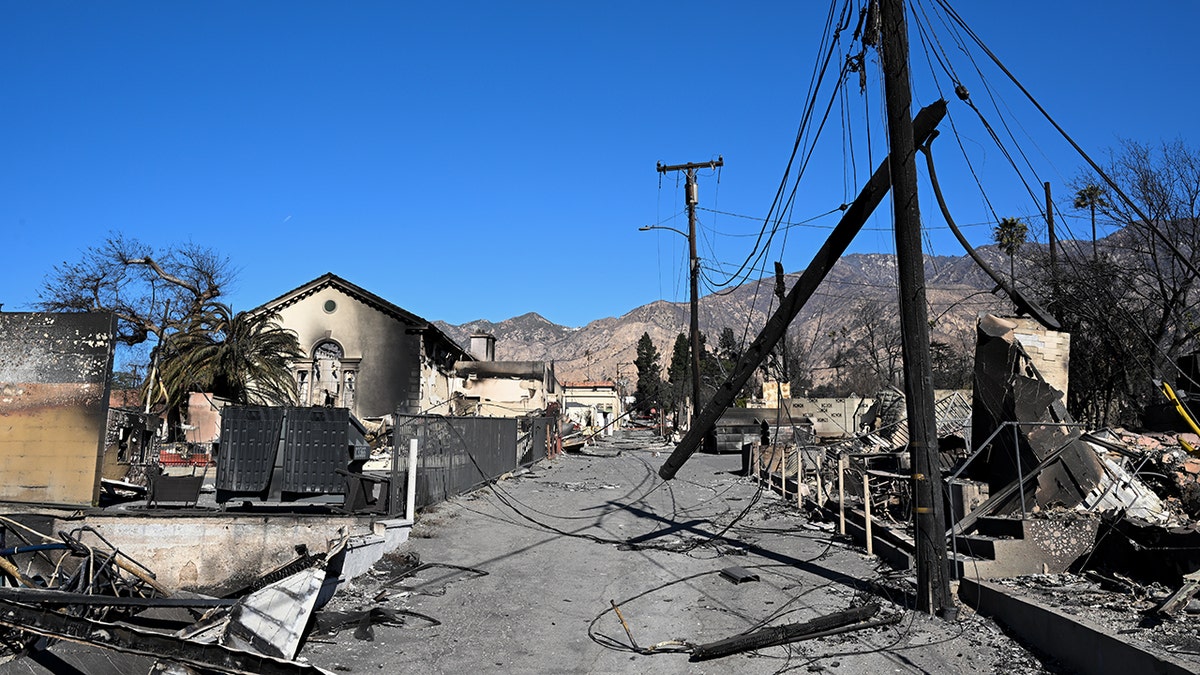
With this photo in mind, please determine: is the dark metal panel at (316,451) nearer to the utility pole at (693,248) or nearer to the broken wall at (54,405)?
the broken wall at (54,405)

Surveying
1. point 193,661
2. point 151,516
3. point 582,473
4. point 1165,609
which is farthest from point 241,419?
point 582,473

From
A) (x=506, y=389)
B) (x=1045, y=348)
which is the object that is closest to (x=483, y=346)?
(x=506, y=389)

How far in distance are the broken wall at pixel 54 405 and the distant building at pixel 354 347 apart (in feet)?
91.5

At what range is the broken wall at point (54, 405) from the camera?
1491cm

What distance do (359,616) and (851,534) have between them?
8455mm

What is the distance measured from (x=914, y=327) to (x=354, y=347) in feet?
129

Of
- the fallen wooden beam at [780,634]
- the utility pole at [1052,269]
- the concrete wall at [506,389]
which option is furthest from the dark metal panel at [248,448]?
the concrete wall at [506,389]

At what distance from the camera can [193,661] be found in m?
6.56

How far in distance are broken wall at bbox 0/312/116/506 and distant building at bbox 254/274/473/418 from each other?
91.5ft

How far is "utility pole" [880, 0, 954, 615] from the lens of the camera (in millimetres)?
8734

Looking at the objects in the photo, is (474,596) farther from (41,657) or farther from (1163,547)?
(1163,547)

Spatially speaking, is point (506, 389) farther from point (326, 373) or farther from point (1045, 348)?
point (1045, 348)

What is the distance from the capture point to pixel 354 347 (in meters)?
44.4

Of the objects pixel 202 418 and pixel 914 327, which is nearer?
pixel 914 327
